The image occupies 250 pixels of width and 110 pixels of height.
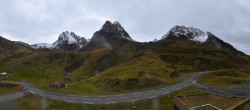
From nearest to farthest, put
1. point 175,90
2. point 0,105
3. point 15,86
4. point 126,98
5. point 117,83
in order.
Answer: point 0,105 < point 126,98 < point 175,90 < point 15,86 < point 117,83

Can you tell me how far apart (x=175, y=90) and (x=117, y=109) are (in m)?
27.8

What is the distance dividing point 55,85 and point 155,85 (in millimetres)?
35780

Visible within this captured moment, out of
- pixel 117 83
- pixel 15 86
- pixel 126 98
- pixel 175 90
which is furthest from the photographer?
pixel 117 83

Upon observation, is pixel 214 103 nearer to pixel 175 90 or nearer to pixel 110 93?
pixel 175 90

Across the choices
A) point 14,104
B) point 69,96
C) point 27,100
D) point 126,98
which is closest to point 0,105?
point 14,104

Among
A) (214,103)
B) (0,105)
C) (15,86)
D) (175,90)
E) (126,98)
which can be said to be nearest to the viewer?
(214,103)

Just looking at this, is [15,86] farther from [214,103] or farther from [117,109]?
[214,103]

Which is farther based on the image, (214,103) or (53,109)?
(53,109)

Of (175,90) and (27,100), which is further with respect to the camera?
(175,90)

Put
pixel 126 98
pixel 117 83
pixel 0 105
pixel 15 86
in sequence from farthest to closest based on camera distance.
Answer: pixel 117 83
pixel 15 86
pixel 126 98
pixel 0 105

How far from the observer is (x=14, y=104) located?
84688mm

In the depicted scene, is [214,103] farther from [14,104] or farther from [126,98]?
[14,104]

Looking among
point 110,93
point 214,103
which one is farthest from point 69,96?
point 214,103

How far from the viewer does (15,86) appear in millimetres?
Result: 117750
